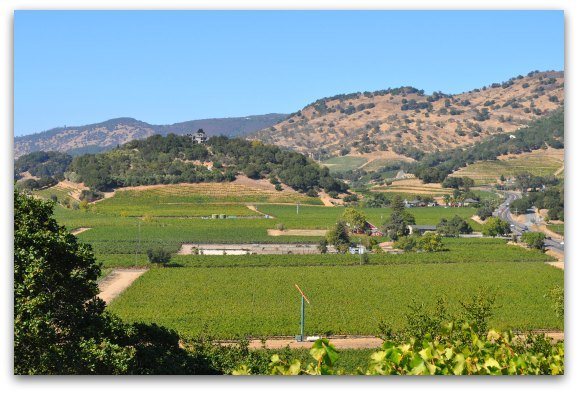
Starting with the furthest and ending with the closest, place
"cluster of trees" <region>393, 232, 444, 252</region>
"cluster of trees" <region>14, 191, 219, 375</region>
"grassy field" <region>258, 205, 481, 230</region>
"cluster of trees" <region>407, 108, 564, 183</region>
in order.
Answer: "cluster of trees" <region>407, 108, 564, 183</region>, "grassy field" <region>258, 205, 481, 230</region>, "cluster of trees" <region>393, 232, 444, 252</region>, "cluster of trees" <region>14, 191, 219, 375</region>

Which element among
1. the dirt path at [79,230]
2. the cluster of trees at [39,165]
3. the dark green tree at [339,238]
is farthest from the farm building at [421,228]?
the dirt path at [79,230]

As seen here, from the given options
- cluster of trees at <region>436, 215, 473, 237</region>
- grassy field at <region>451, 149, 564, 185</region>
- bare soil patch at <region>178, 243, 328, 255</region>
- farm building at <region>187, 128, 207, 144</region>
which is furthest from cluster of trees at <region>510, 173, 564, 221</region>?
farm building at <region>187, 128, 207, 144</region>

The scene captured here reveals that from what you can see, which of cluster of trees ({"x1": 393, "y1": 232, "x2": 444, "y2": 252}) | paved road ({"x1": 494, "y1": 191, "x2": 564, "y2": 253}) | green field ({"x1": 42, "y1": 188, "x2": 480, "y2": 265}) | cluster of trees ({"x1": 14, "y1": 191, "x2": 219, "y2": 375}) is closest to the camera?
cluster of trees ({"x1": 14, "y1": 191, "x2": 219, "y2": 375})

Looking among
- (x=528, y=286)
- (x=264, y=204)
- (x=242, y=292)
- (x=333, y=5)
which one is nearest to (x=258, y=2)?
(x=333, y=5)

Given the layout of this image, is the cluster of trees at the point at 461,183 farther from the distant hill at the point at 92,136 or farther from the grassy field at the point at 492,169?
the distant hill at the point at 92,136

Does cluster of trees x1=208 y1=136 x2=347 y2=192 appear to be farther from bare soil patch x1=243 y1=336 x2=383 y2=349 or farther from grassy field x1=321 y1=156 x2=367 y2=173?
grassy field x1=321 y1=156 x2=367 y2=173

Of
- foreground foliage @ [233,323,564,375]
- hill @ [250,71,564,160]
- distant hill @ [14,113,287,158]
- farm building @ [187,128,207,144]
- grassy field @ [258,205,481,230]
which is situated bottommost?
grassy field @ [258,205,481,230]

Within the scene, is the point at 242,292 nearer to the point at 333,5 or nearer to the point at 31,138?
the point at 31,138

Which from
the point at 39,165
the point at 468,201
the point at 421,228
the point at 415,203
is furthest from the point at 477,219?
the point at 39,165
